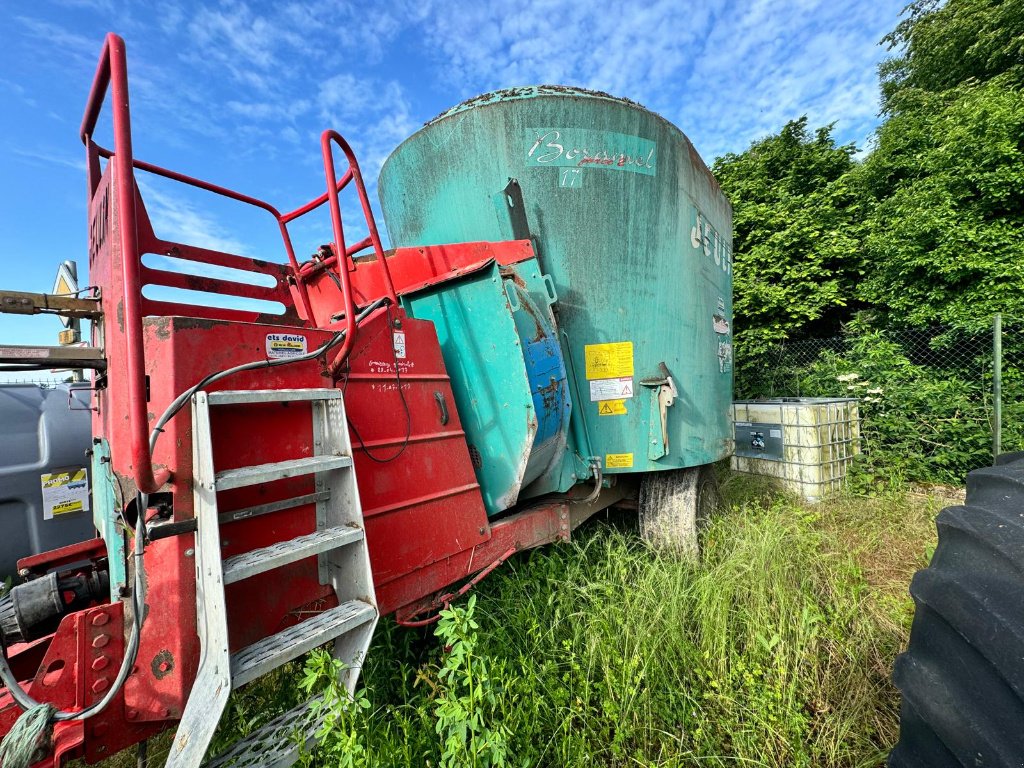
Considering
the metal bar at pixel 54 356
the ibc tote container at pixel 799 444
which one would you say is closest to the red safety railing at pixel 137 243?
the metal bar at pixel 54 356

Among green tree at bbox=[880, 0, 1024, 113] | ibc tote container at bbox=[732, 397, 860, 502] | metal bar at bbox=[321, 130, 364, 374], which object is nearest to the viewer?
metal bar at bbox=[321, 130, 364, 374]

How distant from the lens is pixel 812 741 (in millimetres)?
1873

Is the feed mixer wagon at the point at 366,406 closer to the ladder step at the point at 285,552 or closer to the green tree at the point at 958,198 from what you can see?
the ladder step at the point at 285,552

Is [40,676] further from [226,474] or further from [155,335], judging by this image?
[155,335]

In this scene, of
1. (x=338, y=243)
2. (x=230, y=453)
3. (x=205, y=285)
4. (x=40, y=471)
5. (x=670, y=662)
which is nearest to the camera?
(x=230, y=453)

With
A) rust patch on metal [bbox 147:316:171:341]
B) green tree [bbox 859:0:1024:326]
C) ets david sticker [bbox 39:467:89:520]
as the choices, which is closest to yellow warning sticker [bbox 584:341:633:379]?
rust patch on metal [bbox 147:316:171:341]

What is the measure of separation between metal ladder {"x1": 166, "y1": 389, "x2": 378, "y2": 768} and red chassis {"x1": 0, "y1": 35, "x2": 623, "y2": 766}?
→ 7cm

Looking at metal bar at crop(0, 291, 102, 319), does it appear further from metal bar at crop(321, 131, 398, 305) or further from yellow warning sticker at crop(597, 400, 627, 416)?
yellow warning sticker at crop(597, 400, 627, 416)

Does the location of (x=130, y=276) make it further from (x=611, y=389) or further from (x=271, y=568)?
(x=611, y=389)

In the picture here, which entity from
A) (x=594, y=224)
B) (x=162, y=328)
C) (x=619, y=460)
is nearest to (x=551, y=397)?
(x=619, y=460)

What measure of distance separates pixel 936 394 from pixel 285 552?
7.52m

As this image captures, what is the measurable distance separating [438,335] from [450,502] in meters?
0.93

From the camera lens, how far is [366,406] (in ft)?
6.47

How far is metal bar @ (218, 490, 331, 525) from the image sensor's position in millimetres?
1475
